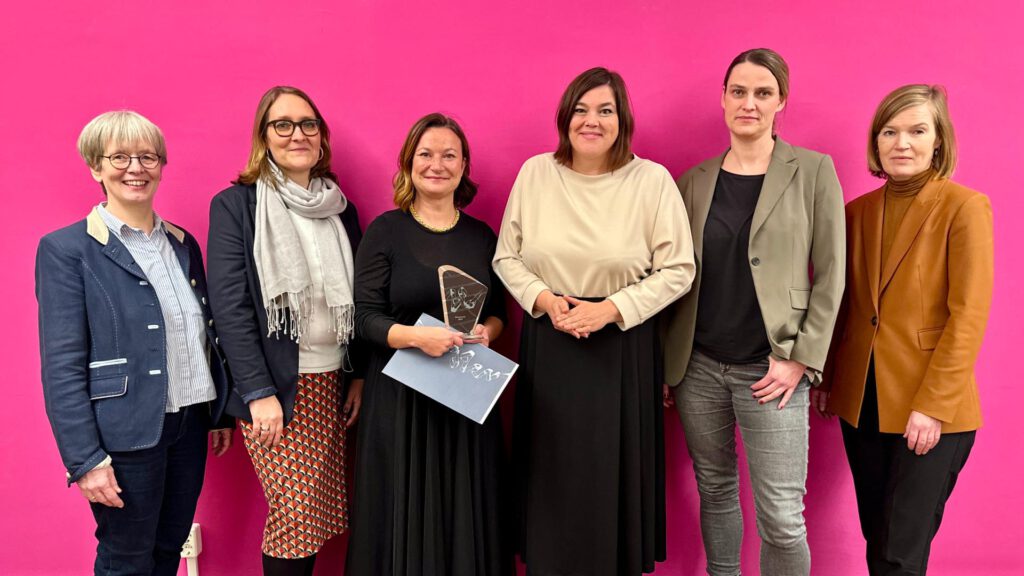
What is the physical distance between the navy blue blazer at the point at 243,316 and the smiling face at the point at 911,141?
6.35 ft

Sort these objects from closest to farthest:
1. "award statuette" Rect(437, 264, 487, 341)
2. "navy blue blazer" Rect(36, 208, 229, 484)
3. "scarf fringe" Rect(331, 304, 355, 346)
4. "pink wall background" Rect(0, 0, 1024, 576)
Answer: "navy blue blazer" Rect(36, 208, 229, 484) → "award statuette" Rect(437, 264, 487, 341) → "scarf fringe" Rect(331, 304, 355, 346) → "pink wall background" Rect(0, 0, 1024, 576)

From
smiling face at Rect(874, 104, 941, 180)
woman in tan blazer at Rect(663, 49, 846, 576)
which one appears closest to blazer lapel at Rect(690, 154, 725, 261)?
woman in tan blazer at Rect(663, 49, 846, 576)

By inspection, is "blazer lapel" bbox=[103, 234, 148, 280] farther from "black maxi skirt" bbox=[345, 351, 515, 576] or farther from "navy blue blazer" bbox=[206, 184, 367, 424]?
"black maxi skirt" bbox=[345, 351, 515, 576]

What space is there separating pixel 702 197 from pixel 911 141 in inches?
24.3

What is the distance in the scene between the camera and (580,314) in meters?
1.67

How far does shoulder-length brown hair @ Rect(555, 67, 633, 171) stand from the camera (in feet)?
5.74

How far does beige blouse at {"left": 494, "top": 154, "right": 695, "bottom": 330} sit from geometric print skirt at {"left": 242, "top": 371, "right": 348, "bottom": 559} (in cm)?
75

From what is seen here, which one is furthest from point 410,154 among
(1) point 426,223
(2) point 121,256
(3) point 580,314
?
(2) point 121,256

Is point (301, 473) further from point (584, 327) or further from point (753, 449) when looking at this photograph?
point (753, 449)

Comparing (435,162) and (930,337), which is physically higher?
(435,162)

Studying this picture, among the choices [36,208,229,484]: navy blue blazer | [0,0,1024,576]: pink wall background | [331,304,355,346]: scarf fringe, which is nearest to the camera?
[36,208,229,484]: navy blue blazer

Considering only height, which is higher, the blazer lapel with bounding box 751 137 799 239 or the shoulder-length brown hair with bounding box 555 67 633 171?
the shoulder-length brown hair with bounding box 555 67 633 171

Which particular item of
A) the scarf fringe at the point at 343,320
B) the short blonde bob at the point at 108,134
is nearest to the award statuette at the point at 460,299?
the scarf fringe at the point at 343,320

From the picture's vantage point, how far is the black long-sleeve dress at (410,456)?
1.71 meters
